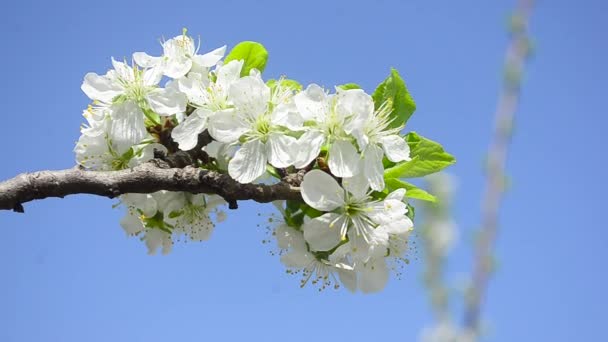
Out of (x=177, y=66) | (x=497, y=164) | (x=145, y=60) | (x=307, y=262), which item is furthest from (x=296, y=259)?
(x=497, y=164)

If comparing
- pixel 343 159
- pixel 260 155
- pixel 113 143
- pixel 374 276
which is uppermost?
pixel 113 143

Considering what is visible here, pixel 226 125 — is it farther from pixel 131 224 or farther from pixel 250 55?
pixel 131 224

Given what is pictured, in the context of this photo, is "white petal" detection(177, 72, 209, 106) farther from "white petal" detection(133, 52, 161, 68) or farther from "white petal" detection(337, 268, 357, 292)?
"white petal" detection(337, 268, 357, 292)

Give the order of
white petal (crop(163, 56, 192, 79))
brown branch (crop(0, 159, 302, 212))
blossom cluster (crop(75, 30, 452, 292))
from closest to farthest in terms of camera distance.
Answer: brown branch (crop(0, 159, 302, 212)), blossom cluster (crop(75, 30, 452, 292)), white petal (crop(163, 56, 192, 79))

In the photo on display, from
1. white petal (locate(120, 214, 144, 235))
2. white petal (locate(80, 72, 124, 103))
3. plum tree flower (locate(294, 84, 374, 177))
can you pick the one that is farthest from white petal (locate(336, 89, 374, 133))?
white petal (locate(120, 214, 144, 235))

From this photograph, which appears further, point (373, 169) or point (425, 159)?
point (425, 159)

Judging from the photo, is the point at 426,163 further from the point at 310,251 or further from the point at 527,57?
the point at 527,57

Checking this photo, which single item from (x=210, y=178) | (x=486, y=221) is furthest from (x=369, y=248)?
(x=486, y=221)
